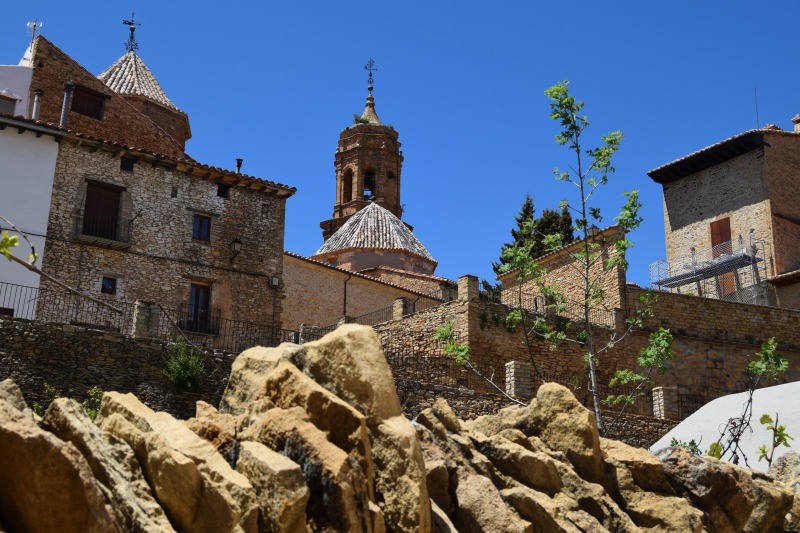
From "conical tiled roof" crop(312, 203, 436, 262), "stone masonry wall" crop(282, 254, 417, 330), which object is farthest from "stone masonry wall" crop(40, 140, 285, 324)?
"conical tiled roof" crop(312, 203, 436, 262)

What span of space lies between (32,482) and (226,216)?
21.0 m

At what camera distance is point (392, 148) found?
A: 58.0 metres

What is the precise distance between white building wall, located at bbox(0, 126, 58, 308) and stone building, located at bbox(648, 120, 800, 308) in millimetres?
23056

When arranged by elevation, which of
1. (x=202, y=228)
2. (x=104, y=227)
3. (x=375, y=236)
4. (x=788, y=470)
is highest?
(x=375, y=236)

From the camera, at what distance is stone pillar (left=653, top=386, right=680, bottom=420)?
22766 mm

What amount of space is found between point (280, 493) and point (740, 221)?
32.9 meters

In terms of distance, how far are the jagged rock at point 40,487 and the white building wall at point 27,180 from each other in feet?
58.6

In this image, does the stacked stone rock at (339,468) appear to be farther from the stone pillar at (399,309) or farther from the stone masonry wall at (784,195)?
the stone masonry wall at (784,195)

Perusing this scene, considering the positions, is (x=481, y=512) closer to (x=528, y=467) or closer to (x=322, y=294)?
(x=528, y=467)

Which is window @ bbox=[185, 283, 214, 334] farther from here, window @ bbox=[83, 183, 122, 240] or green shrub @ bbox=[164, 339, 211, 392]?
green shrub @ bbox=[164, 339, 211, 392]

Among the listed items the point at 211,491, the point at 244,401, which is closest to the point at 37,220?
the point at 244,401

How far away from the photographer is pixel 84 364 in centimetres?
1789

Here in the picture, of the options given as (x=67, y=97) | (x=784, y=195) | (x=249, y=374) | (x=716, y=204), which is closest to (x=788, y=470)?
(x=249, y=374)

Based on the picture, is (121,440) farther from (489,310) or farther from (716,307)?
(716,307)
